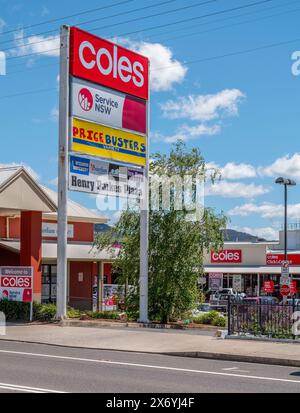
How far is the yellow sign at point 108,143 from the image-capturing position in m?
22.5

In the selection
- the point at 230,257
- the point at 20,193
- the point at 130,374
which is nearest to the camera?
the point at 130,374

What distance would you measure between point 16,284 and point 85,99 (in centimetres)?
709

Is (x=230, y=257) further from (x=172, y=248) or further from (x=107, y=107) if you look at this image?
(x=107, y=107)

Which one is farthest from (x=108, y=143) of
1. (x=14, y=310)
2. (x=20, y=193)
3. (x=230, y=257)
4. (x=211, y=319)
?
(x=230, y=257)

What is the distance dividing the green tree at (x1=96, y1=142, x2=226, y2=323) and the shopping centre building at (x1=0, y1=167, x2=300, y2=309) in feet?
11.8

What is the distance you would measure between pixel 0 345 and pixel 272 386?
8.74 meters

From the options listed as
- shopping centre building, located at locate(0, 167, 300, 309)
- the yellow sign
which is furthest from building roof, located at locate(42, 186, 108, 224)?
the yellow sign

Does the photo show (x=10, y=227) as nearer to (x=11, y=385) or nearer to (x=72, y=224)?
(x=72, y=224)

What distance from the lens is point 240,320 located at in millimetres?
18594

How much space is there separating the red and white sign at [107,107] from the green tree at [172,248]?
2.55 metres

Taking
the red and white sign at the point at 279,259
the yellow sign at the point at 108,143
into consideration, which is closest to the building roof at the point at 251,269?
the red and white sign at the point at 279,259

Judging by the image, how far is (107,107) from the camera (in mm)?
23375

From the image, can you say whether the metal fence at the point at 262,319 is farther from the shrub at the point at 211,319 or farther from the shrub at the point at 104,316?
the shrub at the point at 104,316
